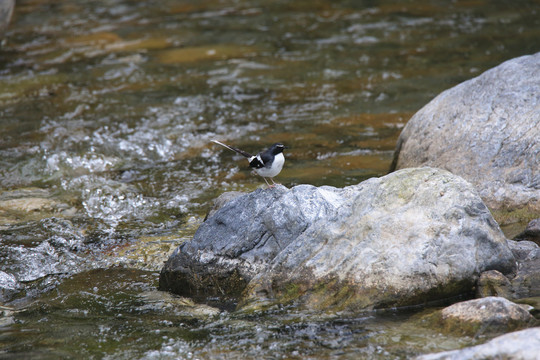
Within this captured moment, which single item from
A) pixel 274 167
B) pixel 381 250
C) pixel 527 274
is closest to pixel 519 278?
pixel 527 274

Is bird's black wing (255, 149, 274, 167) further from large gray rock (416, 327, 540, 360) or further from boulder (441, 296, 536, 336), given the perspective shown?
large gray rock (416, 327, 540, 360)

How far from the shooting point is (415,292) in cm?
481

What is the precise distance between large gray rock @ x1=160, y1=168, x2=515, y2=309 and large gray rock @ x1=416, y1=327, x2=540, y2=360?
1.05m

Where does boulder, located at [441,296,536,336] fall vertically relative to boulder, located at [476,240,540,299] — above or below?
above

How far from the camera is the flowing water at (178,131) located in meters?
4.82

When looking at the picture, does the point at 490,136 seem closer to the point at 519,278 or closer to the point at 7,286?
the point at 519,278

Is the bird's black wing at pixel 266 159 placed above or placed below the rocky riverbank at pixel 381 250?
above

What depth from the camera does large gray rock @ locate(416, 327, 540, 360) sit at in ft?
12.0

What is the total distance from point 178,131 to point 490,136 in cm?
519

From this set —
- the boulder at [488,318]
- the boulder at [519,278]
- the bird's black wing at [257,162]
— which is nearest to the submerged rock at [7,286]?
the bird's black wing at [257,162]

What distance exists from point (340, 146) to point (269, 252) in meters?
4.19

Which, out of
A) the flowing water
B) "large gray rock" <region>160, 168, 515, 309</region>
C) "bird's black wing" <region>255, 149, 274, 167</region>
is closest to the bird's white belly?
"bird's black wing" <region>255, 149, 274, 167</region>

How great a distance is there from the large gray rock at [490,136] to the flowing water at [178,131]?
1.17 m

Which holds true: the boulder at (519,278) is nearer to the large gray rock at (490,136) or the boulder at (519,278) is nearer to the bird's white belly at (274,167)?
the large gray rock at (490,136)
